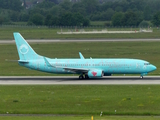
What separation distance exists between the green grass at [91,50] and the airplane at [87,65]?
11.3 metres

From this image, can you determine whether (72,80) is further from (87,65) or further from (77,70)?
(87,65)

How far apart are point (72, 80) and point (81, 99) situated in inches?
630

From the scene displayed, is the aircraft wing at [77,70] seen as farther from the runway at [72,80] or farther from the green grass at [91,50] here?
the green grass at [91,50]

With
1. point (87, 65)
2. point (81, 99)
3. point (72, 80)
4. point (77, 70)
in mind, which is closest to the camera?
point (81, 99)

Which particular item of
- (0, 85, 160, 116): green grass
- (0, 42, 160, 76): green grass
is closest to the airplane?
(0, 85, 160, 116): green grass

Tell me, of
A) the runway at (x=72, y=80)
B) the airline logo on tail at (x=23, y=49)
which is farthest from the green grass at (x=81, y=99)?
the airline logo on tail at (x=23, y=49)

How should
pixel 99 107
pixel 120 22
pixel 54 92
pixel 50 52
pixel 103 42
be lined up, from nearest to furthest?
pixel 99 107, pixel 54 92, pixel 50 52, pixel 103 42, pixel 120 22

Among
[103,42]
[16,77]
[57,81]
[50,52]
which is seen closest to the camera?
[57,81]

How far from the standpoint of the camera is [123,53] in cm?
8888

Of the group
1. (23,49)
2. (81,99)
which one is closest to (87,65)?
(23,49)

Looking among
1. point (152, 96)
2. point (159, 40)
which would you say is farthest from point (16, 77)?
point (159, 40)

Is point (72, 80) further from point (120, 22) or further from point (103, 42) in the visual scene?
point (120, 22)

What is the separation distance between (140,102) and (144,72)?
1874 centimetres

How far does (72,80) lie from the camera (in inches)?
2178
